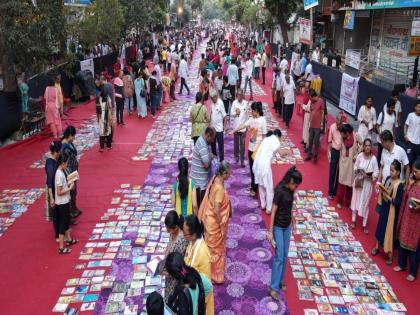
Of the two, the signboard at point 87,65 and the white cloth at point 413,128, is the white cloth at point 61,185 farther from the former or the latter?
the signboard at point 87,65

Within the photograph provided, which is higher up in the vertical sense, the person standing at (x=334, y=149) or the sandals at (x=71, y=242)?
the person standing at (x=334, y=149)

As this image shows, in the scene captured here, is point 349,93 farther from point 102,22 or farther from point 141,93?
point 102,22

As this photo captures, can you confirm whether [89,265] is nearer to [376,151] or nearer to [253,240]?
[253,240]

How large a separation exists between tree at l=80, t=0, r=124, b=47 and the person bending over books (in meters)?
14.5

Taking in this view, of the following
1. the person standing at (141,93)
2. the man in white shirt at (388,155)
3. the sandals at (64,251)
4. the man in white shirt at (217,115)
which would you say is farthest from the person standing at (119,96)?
the man in white shirt at (388,155)

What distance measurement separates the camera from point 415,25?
48.0 ft

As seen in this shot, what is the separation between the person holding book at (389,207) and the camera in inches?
219

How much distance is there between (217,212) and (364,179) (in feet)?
9.35

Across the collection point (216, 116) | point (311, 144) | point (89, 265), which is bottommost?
point (89, 265)

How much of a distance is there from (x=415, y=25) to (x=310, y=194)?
32.0ft

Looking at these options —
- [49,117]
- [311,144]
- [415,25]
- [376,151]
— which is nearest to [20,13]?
[49,117]

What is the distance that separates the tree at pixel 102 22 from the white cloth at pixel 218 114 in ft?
40.1

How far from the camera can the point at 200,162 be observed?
237 inches

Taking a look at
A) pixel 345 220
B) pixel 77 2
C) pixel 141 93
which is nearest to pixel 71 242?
pixel 345 220
